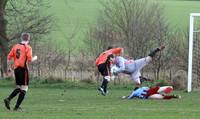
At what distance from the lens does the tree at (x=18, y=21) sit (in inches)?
1582

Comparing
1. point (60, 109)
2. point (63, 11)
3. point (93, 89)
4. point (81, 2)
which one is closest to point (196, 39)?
point (93, 89)

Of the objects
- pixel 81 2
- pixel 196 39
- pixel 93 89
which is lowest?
pixel 93 89

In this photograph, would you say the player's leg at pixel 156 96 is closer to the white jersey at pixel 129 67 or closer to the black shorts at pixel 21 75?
the white jersey at pixel 129 67

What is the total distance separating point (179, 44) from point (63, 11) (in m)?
20.2

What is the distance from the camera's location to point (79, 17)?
54.2 meters

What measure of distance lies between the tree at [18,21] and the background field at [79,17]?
1692 millimetres

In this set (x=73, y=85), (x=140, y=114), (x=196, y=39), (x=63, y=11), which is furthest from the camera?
(x=63, y=11)

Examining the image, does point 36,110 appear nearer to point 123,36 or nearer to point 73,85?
point 73,85

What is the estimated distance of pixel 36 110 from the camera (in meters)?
17.7

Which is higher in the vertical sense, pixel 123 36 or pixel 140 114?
pixel 123 36

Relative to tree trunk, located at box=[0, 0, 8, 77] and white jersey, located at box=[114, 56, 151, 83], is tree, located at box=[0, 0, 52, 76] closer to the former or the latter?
tree trunk, located at box=[0, 0, 8, 77]

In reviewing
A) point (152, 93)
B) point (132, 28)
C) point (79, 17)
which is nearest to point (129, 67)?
point (152, 93)

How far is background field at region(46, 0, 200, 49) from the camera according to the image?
45844mm

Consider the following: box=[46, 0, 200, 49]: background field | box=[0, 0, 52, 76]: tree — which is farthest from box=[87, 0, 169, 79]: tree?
box=[0, 0, 52, 76]: tree
